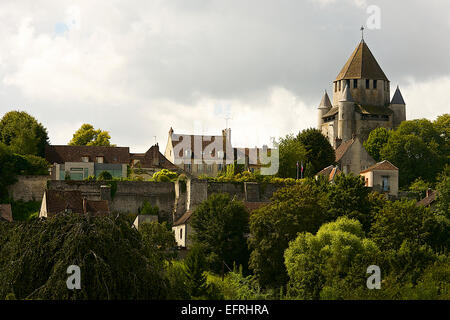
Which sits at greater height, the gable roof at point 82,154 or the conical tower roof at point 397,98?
the conical tower roof at point 397,98

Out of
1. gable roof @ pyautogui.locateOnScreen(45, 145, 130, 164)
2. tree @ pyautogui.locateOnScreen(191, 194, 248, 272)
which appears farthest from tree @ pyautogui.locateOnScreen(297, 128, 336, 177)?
tree @ pyautogui.locateOnScreen(191, 194, 248, 272)

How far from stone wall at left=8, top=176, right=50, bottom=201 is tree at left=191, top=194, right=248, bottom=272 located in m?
12.4

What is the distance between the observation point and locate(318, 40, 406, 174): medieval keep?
95812 mm

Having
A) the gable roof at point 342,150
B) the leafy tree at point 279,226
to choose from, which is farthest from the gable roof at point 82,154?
the leafy tree at point 279,226

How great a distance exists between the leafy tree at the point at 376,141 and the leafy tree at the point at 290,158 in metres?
10.6

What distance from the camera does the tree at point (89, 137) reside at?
96625 mm

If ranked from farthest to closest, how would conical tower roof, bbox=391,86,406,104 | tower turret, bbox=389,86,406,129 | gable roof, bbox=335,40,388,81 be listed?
1. gable roof, bbox=335,40,388,81
2. conical tower roof, bbox=391,86,406,104
3. tower turret, bbox=389,86,406,129

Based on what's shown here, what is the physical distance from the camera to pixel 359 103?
325 ft

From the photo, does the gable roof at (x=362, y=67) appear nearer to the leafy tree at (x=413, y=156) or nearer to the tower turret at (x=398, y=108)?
the tower turret at (x=398, y=108)

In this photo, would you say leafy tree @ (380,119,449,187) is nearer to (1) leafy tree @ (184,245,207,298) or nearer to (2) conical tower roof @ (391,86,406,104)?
(2) conical tower roof @ (391,86,406,104)

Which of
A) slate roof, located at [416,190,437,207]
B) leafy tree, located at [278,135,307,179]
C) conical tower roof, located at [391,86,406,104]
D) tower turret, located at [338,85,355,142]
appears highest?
conical tower roof, located at [391,86,406,104]

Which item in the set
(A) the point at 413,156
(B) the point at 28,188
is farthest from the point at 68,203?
(A) the point at 413,156

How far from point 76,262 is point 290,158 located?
50842 mm

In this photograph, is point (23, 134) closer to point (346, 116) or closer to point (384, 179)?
point (384, 179)
